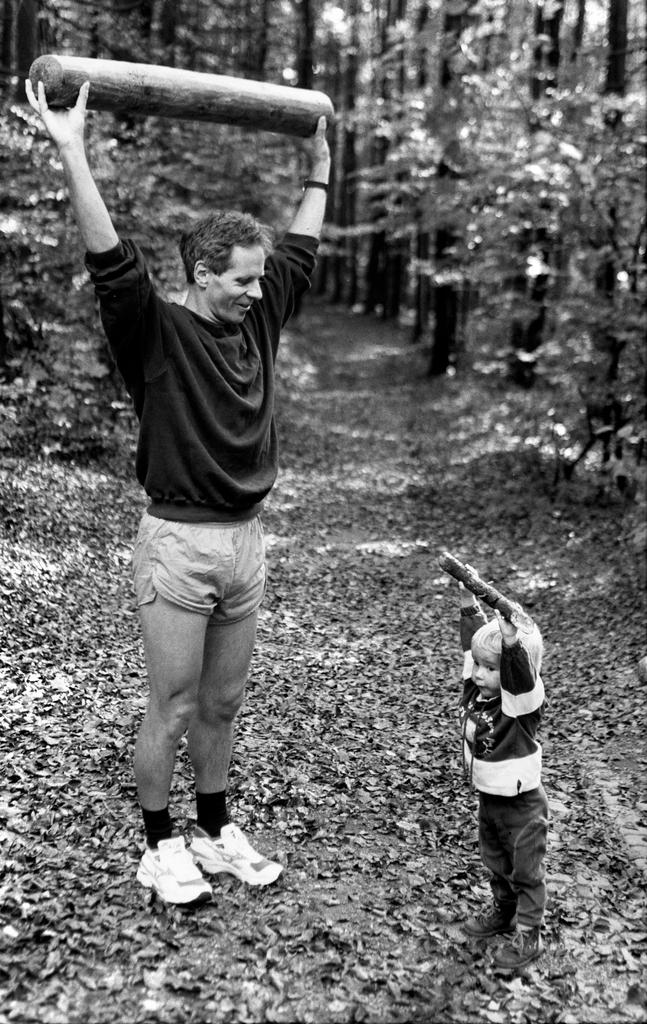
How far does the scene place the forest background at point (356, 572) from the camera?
12.1ft

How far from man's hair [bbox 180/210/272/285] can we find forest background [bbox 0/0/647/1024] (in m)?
2.61

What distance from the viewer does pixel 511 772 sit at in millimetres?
3607

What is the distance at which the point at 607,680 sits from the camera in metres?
6.90

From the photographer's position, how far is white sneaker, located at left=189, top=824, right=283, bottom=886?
4074 millimetres

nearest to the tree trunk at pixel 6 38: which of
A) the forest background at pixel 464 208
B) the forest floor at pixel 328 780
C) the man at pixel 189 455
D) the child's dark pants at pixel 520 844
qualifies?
the forest background at pixel 464 208

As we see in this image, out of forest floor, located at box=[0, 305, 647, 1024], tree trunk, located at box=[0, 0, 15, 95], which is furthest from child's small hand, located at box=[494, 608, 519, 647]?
tree trunk, located at box=[0, 0, 15, 95]

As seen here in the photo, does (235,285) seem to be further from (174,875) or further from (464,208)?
(464,208)

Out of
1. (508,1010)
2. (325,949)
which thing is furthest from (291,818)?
(508,1010)

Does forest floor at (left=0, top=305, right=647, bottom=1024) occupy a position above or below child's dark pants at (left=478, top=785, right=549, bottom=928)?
below

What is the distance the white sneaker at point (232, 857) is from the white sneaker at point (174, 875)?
215 mm

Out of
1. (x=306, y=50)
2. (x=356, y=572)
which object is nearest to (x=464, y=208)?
(x=356, y=572)

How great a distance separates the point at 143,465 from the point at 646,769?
375 centimetres

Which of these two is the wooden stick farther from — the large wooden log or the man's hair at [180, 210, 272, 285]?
the large wooden log

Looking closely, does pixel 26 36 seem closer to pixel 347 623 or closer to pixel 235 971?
pixel 347 623
